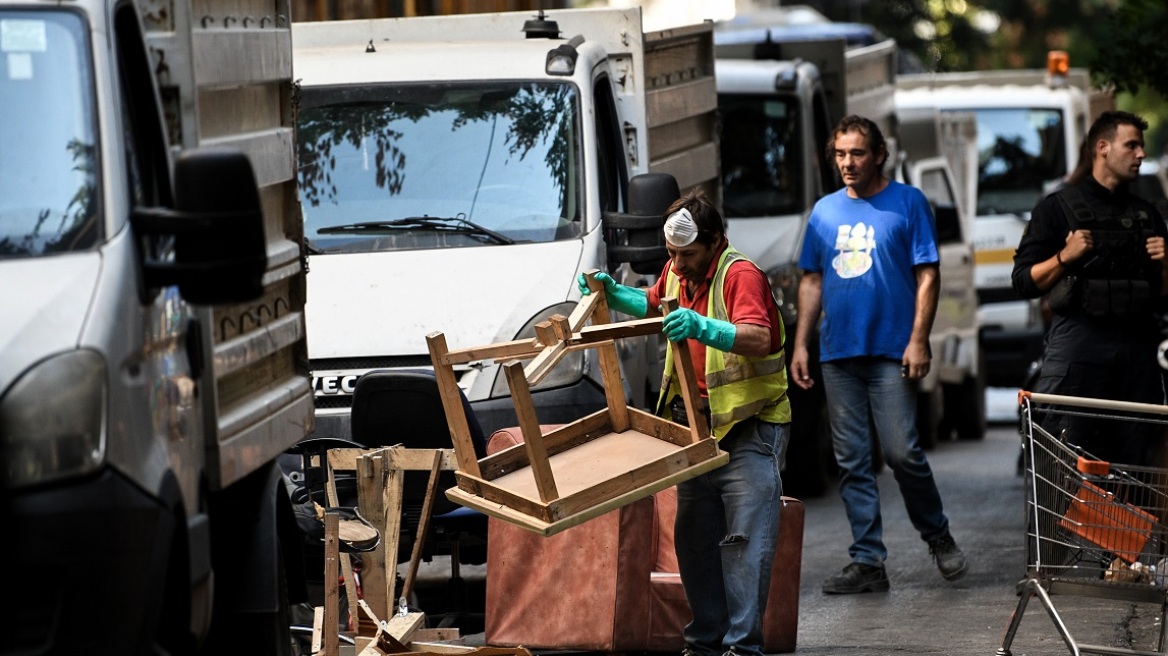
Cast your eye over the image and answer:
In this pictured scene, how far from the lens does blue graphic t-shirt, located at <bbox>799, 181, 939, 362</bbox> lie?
8562mm

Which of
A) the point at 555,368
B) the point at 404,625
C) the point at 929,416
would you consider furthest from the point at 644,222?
A: the point at 929,416

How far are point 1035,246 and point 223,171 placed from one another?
480 cm

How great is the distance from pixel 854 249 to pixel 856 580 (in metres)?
1.43

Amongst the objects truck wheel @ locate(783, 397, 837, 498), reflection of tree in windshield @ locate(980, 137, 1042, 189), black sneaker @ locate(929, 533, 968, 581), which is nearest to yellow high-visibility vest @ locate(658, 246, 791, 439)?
black sneaker @ locate(929, 533, 968, 581)

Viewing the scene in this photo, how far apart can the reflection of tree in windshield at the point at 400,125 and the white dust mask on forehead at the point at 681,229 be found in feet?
6.73

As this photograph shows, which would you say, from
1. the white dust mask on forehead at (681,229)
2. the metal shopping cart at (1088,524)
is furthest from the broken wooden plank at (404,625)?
the metal shopping cart at (1088,524)

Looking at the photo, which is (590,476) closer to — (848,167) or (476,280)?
(476,280)

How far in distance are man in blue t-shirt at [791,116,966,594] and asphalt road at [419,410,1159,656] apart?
0.83ft

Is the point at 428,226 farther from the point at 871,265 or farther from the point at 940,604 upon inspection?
the point at 940,604

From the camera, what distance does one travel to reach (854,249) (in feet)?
28.5

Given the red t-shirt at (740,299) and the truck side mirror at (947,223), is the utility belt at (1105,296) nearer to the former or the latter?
the red t-shirt at (740,299)

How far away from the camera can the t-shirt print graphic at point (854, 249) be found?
8.66m

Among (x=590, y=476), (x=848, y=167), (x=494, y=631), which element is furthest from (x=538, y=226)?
(x=590, y=476)

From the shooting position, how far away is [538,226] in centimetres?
830
